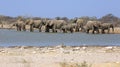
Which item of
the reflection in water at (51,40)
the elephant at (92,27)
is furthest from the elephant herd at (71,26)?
the reflection in water at (51,40)

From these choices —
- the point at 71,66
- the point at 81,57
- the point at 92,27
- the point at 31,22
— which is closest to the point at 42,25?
the point at 31,22

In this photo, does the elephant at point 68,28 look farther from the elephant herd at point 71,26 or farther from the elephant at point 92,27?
the elephant at point 92,27

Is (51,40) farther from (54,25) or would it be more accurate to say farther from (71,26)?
(54,25)

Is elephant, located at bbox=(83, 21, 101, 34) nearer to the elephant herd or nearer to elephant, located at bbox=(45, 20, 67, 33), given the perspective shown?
the elephant herd

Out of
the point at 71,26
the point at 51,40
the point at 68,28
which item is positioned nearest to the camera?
the point at 51,40

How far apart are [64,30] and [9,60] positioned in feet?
158

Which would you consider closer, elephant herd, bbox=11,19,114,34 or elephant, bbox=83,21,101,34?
elephant, bbox=83,21,101,34

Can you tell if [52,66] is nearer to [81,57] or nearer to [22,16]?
[81,57]

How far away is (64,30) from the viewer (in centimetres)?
6412

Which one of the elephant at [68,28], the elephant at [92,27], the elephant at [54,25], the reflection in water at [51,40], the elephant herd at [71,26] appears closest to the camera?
the reflection in water at [51,40]

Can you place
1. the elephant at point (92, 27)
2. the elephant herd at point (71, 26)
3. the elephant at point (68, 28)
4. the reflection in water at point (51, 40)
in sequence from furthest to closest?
the elephant herd at point (71, 26)
the elephant at point (92, 27)
the elephant at point (68, 28)
the reflection in water at point (51, 40)

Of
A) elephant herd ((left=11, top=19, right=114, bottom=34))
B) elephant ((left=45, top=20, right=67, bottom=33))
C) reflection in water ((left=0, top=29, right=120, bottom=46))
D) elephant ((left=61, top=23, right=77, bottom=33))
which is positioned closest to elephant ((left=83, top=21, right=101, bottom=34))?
elephant herd ((left=11, top=19, right=114, bottom=34))

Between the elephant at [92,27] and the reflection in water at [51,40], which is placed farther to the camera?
the elephant at [92,27]

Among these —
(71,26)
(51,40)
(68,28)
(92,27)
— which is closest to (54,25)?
(71,26)
